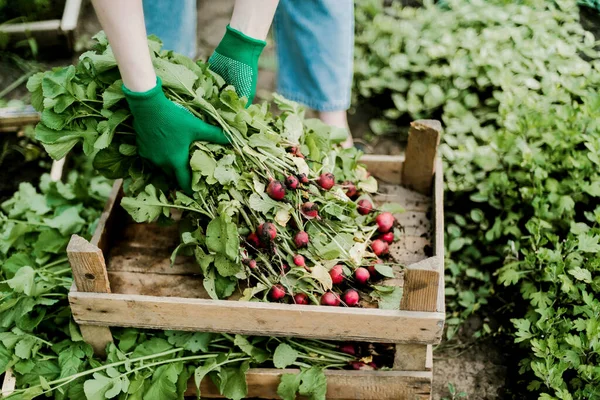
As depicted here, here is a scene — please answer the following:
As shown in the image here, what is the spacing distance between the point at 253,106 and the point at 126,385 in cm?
95

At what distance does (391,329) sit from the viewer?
191 centimetres

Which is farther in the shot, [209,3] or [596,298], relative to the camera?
[209,3]

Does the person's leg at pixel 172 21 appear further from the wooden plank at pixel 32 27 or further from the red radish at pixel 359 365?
the red radish at pixel 359 365

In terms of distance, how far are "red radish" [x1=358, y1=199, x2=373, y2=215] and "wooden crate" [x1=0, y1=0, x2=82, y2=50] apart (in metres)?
2.06

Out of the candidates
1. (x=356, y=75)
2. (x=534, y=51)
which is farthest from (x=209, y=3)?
(x=534, y=51)

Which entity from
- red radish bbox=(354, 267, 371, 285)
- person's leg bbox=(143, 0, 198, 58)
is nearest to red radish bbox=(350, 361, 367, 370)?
red radish bbox=(354, 267, 371, 285)

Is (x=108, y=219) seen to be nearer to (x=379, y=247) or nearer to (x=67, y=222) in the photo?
(x=67, y=222)

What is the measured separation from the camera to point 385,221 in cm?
218

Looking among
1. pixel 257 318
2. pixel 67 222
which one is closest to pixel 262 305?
pixel 257 318

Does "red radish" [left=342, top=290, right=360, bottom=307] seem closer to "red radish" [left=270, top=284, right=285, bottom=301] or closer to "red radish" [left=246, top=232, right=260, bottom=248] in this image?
"red radish" [left=270, top=284, right=285, bottom=301]

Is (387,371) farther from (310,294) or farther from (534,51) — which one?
(534,51)

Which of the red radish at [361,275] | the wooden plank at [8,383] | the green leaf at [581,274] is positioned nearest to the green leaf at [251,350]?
the red radish at [361,275]

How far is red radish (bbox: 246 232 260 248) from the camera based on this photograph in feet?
6.65

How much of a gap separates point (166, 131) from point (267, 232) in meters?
0.41
